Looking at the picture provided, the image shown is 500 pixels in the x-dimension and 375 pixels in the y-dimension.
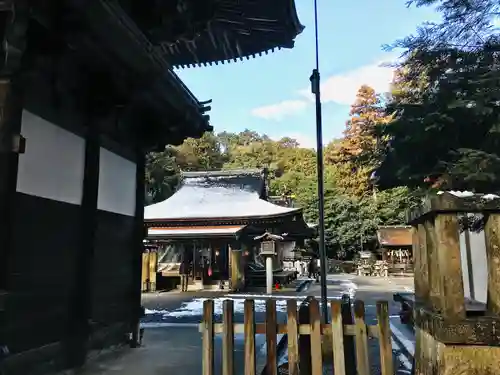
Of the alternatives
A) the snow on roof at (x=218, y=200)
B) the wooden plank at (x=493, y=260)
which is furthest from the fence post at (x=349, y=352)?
the snow on roof at (x=218, y=200)

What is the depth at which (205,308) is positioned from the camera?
3.46m

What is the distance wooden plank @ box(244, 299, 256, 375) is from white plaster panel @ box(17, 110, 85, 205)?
7.36ft

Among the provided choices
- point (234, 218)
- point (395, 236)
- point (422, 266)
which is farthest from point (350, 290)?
point (422, 266)

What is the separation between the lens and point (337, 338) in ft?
11.0

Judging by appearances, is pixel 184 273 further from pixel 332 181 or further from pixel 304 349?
pixel 332 181

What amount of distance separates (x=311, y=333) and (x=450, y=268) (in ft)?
3.85

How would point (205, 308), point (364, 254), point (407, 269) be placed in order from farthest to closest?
point (364, 254) → point (407, 269) → point (205, 308)

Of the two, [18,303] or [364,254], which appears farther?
[364,254]

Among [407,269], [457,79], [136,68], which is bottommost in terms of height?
[407,269]

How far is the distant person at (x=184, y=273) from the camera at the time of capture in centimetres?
1891

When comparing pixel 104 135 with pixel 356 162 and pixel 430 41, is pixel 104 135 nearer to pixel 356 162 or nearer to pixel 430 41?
pixel 356 162

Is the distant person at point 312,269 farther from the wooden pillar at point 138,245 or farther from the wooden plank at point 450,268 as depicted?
the wooden plank at point 450,268

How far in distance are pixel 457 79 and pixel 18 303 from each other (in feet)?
16.9

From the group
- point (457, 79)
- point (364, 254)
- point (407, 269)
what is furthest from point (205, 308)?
point (364, 254)
